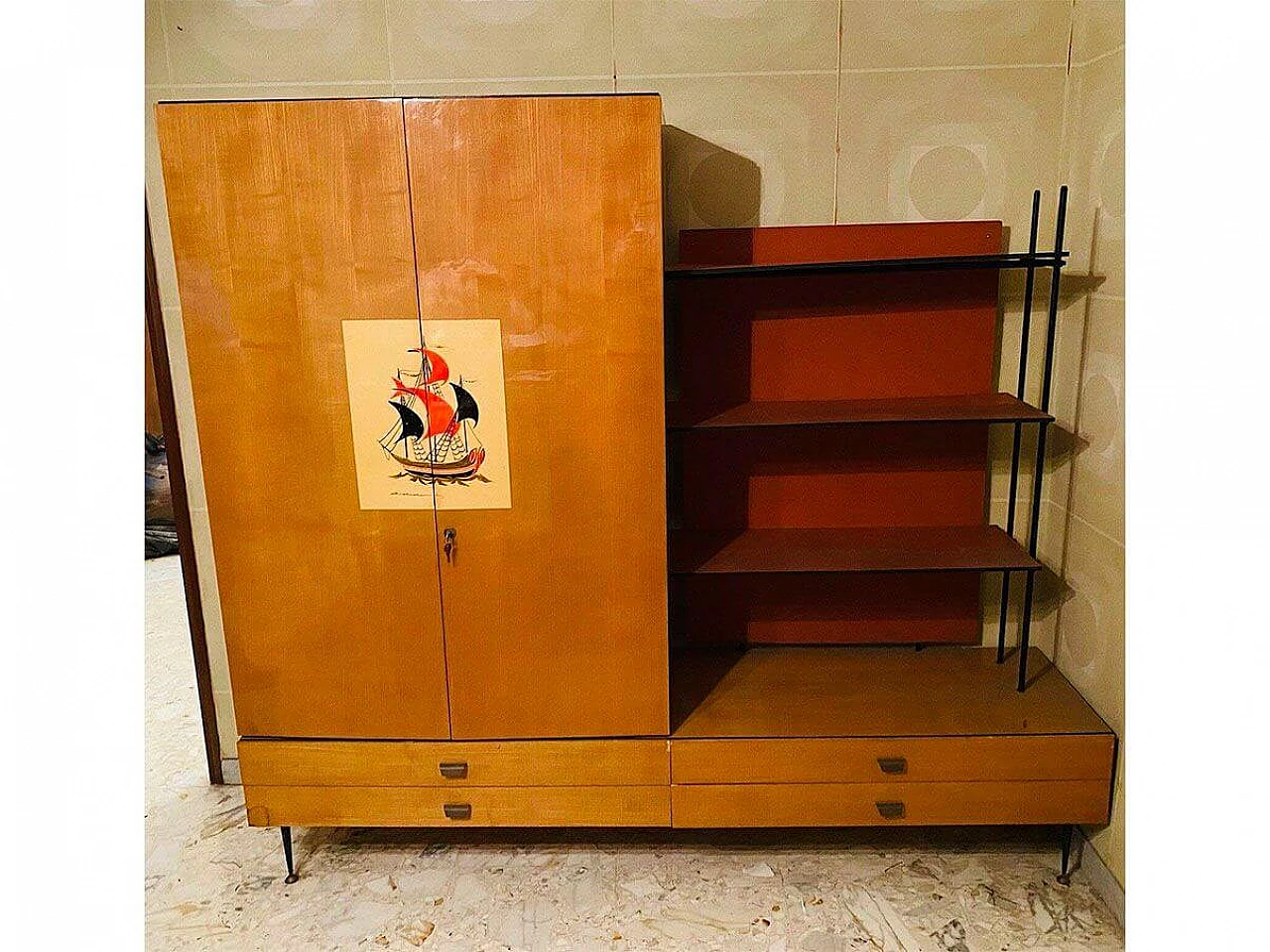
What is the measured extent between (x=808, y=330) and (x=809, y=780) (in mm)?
1155

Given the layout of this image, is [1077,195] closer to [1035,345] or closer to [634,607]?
[1035,345]

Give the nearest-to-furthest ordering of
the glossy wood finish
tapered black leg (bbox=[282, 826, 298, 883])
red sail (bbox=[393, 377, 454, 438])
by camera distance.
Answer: red sail (bbox=[393, 377, 454, 438]) < tapered black leg (bbox=[282, 826, 298, 883]) < the glossy wood finish

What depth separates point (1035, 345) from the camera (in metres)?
2.41

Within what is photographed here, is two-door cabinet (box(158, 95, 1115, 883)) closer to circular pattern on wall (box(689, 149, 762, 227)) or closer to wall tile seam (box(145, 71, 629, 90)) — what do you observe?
circular pattern on wall (box(689, 149, 762, 227))

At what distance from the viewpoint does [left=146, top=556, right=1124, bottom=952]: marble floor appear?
2.11m

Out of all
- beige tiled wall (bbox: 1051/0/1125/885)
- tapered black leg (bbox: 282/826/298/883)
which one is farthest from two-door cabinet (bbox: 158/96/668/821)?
beige tiled wall (bbox: 1051/0/1125/885)

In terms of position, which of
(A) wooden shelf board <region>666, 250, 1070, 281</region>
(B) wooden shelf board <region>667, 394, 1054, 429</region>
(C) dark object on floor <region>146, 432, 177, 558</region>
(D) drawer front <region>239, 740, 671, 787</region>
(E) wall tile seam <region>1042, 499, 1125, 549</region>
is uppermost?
(A) wooden shelf board <region>666, 250, 1070, 281</region>

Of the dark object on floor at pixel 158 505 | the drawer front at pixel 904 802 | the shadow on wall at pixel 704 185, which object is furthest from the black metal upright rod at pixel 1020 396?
the dark object on floor at pixel 158 505

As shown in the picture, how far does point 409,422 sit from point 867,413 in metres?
1.12

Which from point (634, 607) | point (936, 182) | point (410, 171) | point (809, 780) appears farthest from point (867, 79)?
point (809, 780)

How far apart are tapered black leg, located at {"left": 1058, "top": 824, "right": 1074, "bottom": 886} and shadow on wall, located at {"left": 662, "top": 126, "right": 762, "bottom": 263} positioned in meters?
1.74

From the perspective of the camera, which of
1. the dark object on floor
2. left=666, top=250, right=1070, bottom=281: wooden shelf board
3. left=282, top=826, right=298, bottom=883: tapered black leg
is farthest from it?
the dark object on floor

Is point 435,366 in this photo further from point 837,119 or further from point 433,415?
point 837,119

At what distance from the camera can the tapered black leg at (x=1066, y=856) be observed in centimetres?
223
